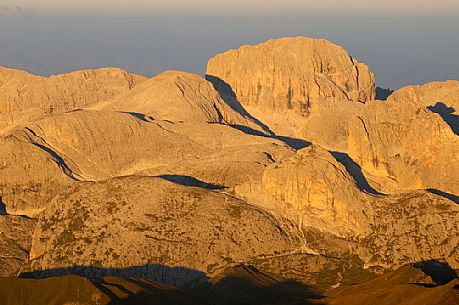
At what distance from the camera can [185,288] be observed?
170 meters

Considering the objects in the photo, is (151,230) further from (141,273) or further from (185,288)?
(185,288)

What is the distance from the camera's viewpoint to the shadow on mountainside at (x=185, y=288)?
15012 cm

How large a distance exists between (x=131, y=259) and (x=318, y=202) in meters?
35.3

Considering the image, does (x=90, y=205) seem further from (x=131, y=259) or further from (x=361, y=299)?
(x=361, y=299)

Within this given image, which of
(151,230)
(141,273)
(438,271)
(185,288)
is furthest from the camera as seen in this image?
(151,230)

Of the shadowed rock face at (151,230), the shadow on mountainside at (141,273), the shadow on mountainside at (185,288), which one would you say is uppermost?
the shadowed rock face at (151,230)

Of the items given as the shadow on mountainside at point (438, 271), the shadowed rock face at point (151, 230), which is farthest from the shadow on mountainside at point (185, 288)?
the shadow on mountainside at point (438, 271)

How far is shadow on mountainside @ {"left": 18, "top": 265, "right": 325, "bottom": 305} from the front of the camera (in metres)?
150

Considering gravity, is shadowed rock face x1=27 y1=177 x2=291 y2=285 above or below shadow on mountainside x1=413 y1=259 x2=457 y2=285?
above

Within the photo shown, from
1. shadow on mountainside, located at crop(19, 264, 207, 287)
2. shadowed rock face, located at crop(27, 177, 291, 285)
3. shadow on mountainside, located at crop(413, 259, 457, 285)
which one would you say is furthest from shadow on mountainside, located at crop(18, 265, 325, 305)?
shadow on mountainside, located at crop(413, 259, 457, 285)

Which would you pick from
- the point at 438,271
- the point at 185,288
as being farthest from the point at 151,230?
the point at 438,271

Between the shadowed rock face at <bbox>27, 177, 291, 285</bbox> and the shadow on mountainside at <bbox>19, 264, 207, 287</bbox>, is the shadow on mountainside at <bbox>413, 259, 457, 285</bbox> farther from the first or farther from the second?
the shadow on mountainside at <bbox>19, 264, 207, 287</bbox>

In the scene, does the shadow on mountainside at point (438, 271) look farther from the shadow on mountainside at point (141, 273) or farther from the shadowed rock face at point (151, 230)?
the shadow on mountainside at point (141, 273)

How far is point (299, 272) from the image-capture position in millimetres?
176625
